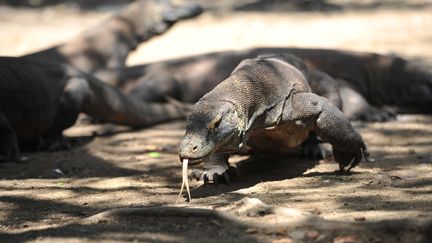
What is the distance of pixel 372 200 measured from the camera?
13.0 ft

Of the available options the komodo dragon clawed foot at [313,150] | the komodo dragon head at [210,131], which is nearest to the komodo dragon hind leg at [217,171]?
the komodo dragon head at [210,131]

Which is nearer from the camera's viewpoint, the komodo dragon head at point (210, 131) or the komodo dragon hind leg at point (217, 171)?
the komodo dragon head at point (210, 131)

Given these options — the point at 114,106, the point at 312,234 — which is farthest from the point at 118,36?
the point at 312,234

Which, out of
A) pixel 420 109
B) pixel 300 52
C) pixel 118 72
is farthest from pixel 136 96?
pixel 420 109

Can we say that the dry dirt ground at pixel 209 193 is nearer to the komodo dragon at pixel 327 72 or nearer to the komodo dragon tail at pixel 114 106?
the komodo dragon tail at pixel 114 106

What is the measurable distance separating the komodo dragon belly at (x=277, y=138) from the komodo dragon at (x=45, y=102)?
1965 millimetres

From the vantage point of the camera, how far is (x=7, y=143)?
6000 mm

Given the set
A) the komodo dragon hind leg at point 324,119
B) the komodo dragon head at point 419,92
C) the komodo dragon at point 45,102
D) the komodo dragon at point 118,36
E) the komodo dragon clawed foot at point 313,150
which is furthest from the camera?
the komodo dragon at point 118,36

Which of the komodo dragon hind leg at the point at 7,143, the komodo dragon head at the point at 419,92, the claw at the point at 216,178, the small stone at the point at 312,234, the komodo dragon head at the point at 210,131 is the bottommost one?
the komodo dragon head at the point at 419,92

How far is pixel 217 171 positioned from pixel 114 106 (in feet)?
9.28

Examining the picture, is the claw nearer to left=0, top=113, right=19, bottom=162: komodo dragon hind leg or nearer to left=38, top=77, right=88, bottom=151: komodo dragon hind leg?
left=0, top=113, right=19, bottom=162: komodo dragon hind leg

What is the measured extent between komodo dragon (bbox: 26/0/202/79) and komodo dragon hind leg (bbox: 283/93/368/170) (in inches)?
208

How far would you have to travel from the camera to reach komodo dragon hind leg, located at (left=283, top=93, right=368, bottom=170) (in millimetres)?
4656

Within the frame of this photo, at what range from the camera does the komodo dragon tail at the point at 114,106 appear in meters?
6.99
